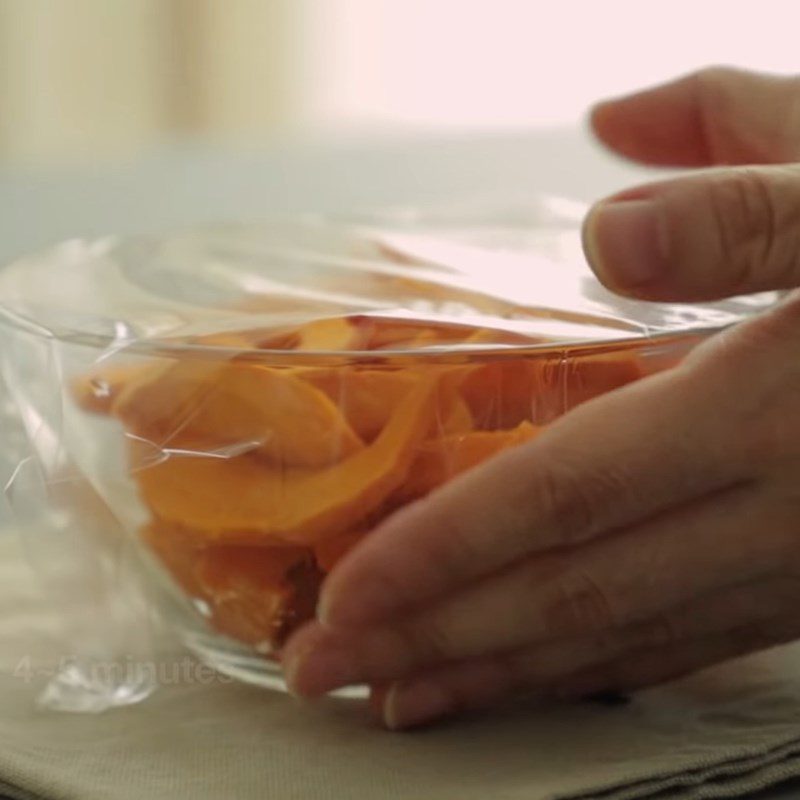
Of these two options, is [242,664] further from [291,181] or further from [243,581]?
[291,181]

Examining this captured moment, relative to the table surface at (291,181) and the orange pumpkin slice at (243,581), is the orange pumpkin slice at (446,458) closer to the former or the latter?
the orange pumpkin slice at (243,581)

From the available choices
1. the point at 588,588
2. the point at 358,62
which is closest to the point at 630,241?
the point at 588,588

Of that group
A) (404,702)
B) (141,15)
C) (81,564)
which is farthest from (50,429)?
(141,15)

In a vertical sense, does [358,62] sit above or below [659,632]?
above

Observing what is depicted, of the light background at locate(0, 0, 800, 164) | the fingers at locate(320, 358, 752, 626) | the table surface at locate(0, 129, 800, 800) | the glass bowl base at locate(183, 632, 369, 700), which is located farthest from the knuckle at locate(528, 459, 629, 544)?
the light background at locate(0, 0, 800, 164)

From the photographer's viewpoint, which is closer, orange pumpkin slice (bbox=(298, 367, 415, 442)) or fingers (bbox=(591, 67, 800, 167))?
orange pumpkin slice (bbox=(298, 367, 415, 442))

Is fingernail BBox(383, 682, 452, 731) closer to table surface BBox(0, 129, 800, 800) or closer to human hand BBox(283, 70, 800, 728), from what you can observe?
human hand BBox(283, 70, 800, 728)

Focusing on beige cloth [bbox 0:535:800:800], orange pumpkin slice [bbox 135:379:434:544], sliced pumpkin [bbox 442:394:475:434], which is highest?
sliced pumpkin [bbox 442:394:475:434]
